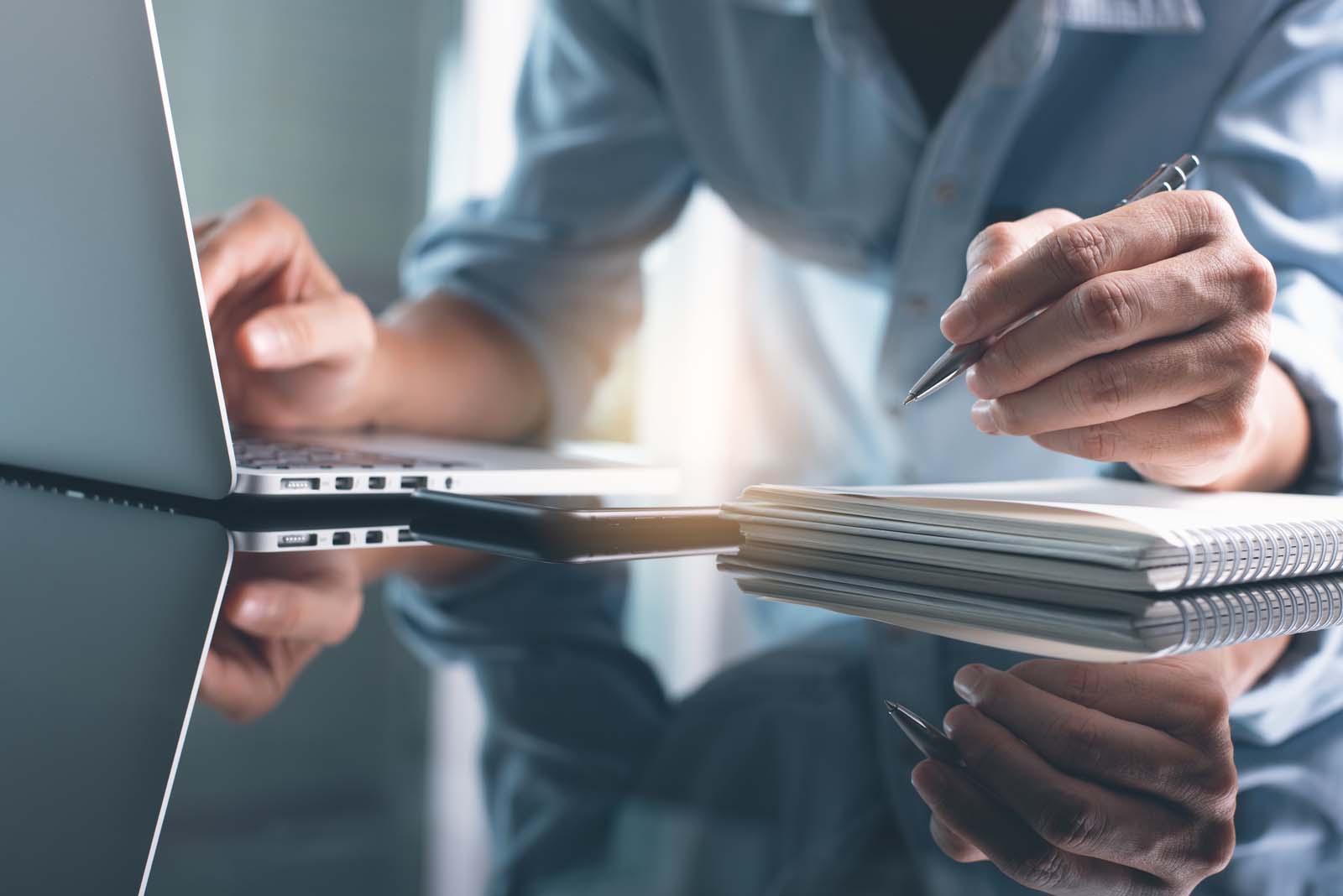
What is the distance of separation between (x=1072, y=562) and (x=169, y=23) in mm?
3227

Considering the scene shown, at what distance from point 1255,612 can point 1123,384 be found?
106mm

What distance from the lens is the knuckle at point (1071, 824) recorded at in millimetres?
222

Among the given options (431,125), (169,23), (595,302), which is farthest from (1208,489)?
(169,23)

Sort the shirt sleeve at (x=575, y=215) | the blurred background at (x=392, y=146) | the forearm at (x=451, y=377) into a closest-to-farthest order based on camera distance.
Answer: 1. the forearm at (x=451, y=377)
2. the shirt sleeve at (x=575, y=215)
3. the blurred background at (x=392, y=146)

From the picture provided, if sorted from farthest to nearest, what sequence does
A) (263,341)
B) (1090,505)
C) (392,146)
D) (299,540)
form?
(392,146) → (263,341) → (299,540) → (1090,505)

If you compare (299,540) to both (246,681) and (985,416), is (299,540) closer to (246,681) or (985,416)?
(246,681)

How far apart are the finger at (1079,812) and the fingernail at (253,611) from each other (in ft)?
0.81

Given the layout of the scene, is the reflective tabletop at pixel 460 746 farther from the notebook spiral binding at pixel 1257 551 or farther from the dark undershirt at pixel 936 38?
the dark undershirt at pixel 936 38

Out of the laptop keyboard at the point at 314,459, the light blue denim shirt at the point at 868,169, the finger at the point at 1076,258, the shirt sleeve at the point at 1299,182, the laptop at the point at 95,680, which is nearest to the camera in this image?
the laptop at the point at 95,680

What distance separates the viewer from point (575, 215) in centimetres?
118

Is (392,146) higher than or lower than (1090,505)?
higher

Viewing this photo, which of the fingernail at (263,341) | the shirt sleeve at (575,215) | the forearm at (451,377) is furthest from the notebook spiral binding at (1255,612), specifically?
the shirt sleeve at (575,215)

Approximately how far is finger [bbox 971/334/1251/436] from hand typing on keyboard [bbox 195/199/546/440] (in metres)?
0.48

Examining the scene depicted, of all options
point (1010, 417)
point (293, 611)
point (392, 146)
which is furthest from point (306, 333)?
point (392, 146)
